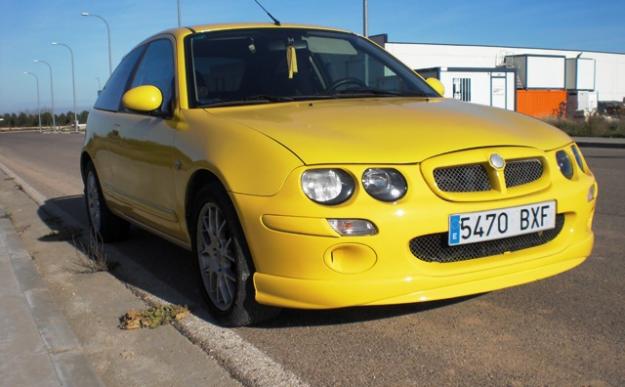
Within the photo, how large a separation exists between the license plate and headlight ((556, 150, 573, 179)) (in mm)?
272

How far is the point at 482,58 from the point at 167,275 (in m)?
56.8

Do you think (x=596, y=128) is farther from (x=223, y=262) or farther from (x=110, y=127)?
(x=223, y=262)

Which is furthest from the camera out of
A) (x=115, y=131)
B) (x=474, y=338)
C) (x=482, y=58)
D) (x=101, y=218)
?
(x=482, y=58)

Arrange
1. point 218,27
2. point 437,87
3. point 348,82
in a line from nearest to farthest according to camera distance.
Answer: point 348,82 → point 218,27 → point 437,87

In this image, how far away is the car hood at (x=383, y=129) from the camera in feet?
9.93

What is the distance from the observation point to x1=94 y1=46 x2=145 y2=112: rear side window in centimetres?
536

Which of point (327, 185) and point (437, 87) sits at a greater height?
point (437, 87)

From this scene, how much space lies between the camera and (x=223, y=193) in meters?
3.33

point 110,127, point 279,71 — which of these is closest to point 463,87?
point 110,127

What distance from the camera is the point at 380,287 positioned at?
2.94 metres

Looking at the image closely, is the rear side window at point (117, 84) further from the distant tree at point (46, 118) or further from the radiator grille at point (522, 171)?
the distant tree at point (46, 118)

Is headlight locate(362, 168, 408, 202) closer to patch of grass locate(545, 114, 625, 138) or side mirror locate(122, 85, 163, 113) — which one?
side mirror locate(122, 85, 163, 113)

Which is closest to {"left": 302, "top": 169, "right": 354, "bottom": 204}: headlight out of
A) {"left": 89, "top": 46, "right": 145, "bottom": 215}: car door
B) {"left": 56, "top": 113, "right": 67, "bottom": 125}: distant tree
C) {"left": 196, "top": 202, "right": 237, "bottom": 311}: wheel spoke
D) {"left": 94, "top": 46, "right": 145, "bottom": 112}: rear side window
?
{"left": 196, "top": 202, "right": 237, "bottom": 311}: wheel spoke

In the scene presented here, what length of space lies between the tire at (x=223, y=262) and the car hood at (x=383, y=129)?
1.52 feet
